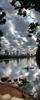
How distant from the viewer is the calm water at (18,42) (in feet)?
33.3

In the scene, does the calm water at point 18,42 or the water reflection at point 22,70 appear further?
the calm water at point 18,42

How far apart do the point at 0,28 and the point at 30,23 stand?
1.64 m

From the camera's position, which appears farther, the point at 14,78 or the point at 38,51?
the point at 38,51

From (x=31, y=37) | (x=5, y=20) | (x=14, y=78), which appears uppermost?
(x=5, y=20)

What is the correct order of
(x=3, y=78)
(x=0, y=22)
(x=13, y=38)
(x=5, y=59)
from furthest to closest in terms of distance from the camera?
(x=0, y=22), (x=13, y=38), (x=5, y=59), (x=3, y=78)

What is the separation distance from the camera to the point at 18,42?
46.1ft

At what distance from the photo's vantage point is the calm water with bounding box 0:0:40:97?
10148mm

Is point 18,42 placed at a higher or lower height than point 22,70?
higher

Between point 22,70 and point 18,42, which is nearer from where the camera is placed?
point 22,70

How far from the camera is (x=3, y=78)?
364 inches

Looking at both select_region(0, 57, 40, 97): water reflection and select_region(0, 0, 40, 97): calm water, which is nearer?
select_region(0, 57, 40, 97): water reflection

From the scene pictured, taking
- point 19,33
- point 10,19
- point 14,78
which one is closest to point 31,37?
point 19,33

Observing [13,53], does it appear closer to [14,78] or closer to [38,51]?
[38,51]

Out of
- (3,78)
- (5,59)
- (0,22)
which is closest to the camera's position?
(3,78)
